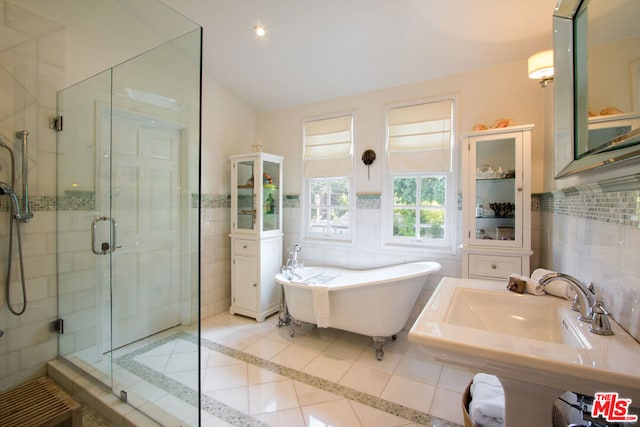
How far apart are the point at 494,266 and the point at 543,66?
4.77ft

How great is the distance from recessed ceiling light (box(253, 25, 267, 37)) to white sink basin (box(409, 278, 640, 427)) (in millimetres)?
2571

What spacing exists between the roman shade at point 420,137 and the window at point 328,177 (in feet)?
1.62

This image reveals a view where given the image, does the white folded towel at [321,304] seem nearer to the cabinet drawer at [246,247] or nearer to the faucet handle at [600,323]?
the cabinet drawer at [246,247]

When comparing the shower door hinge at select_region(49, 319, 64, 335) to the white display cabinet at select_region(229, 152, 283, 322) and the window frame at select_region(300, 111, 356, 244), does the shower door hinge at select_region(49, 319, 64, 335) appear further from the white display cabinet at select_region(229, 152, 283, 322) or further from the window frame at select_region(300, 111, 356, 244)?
the window frame at select_region(300, 111, 356, 244)

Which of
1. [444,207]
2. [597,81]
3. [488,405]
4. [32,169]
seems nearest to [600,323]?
[488,405]

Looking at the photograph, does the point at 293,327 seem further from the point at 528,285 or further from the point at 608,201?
the point at 608,201

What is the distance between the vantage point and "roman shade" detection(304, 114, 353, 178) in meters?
3.23

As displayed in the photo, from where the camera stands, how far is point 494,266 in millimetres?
2223

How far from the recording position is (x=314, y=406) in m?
1.78

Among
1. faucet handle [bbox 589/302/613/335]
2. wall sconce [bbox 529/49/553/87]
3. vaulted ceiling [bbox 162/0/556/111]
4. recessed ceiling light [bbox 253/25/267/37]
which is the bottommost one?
faucet handle [bbox 589/302/613/335]

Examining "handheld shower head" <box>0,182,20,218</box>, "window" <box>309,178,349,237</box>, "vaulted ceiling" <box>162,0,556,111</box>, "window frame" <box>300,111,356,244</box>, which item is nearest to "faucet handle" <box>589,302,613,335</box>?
"vaulted ceiling" <box>162,0,556,111</box>

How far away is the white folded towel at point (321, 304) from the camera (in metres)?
2.38

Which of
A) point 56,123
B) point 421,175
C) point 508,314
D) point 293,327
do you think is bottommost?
point 293,327

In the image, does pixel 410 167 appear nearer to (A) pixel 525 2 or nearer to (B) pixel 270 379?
(A) pixel 525 2
